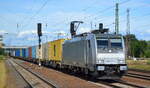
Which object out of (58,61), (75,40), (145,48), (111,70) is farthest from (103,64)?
(145,48)

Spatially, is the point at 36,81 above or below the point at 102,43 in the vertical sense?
below

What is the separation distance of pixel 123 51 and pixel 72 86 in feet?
15.1

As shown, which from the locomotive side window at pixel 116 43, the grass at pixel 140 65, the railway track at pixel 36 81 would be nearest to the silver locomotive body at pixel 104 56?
the locomotive side window at pixel 116 43

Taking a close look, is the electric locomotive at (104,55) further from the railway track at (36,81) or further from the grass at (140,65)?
the grass at (140,65)

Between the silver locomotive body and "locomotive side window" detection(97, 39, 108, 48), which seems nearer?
the silver locomotive body

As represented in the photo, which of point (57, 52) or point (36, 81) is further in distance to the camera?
point (57, 52)

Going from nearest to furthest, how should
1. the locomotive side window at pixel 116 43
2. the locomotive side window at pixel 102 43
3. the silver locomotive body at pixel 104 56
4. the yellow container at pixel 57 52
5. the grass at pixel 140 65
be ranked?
the silver locomotive body at pixel 104 56, the locomotive side window at pixel 102 43, the locomotive side window at pixel 116 43, the yellow container at pixel 57 52, the grass at pixel 140 65

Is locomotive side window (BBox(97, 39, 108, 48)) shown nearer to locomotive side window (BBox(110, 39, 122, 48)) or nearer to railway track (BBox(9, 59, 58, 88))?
locomotive side window (BBox(110, 39, 122, 48))

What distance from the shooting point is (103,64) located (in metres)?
21.8

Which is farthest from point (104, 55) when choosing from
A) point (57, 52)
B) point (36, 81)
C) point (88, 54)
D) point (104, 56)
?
point (57, 52)

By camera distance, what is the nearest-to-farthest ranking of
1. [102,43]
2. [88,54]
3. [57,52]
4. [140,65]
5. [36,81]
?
[102,43] < [88,54] < [36,81] < [57,52] < [140,65]

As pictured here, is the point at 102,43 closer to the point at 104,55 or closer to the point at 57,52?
the point at 104,55

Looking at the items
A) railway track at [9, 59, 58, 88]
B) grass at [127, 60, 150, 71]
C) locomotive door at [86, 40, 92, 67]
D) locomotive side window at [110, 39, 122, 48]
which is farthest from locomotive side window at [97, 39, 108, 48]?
grass at [127, 60, 150, 71]

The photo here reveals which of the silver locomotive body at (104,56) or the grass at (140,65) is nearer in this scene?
the silver locomotive body at (104,56)
